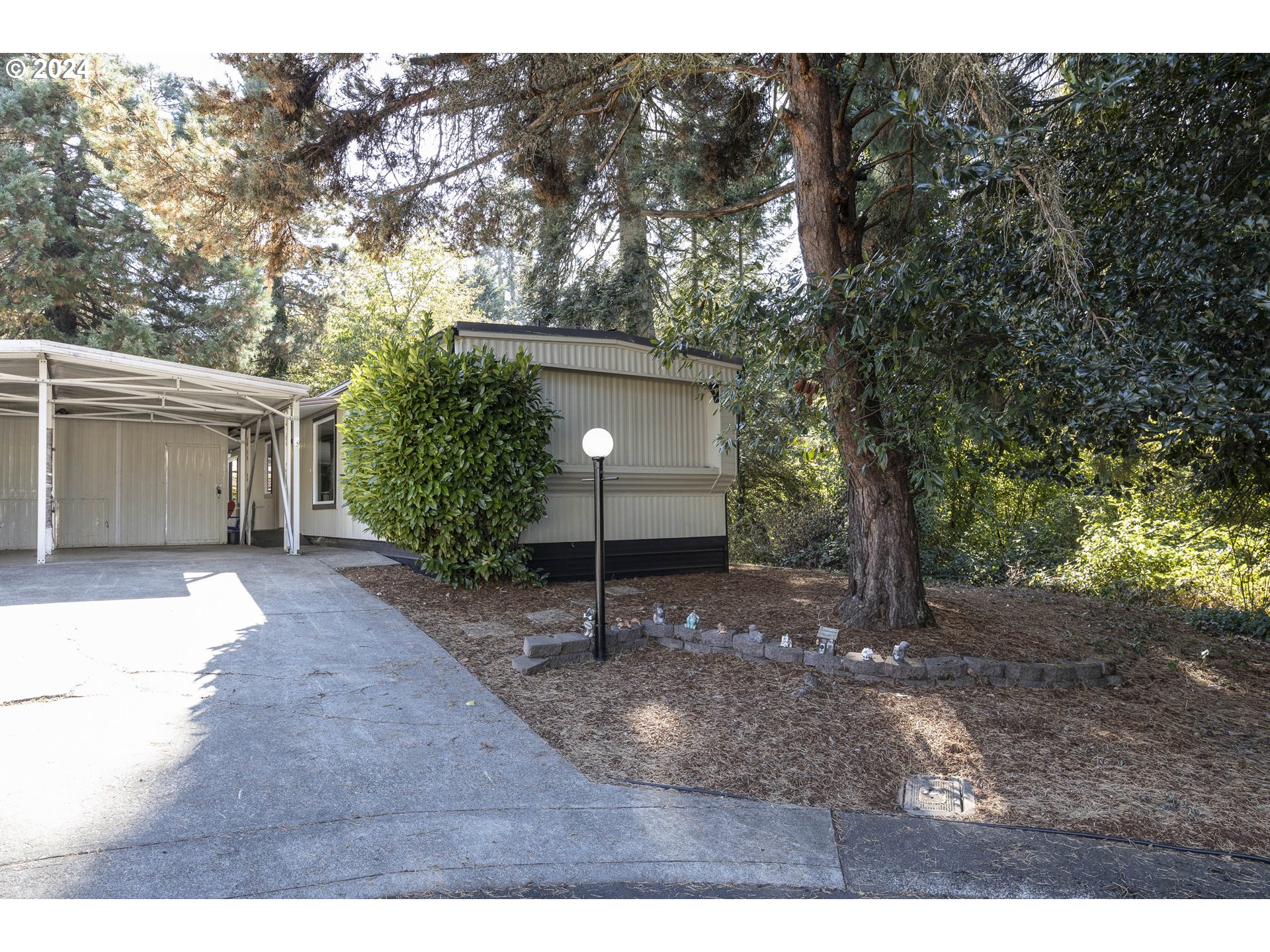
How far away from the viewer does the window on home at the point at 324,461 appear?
1169 centimetres

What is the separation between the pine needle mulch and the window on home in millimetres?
5531

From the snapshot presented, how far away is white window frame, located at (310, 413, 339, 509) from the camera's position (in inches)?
448

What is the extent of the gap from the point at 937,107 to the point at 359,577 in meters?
7.00

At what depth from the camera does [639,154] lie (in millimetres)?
10172

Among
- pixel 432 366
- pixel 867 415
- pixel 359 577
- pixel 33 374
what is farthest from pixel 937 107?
pixel 33 374

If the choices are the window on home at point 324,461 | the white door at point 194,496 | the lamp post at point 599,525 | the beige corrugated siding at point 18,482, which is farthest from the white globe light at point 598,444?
the beige corrugated siding at point 18,482

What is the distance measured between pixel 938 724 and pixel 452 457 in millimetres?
4686


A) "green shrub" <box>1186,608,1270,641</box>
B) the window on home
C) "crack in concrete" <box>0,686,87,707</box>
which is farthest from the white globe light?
the window on home

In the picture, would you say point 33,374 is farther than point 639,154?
No

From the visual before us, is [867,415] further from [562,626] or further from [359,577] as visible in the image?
[359,577]

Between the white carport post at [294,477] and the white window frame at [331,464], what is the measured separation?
29.4 inches

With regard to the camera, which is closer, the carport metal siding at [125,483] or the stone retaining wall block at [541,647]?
the stone retaining wall block at [541,647]

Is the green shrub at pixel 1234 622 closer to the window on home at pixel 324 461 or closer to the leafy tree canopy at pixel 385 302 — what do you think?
the window on home at pixel 324 461

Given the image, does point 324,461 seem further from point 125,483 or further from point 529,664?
point 529,664
